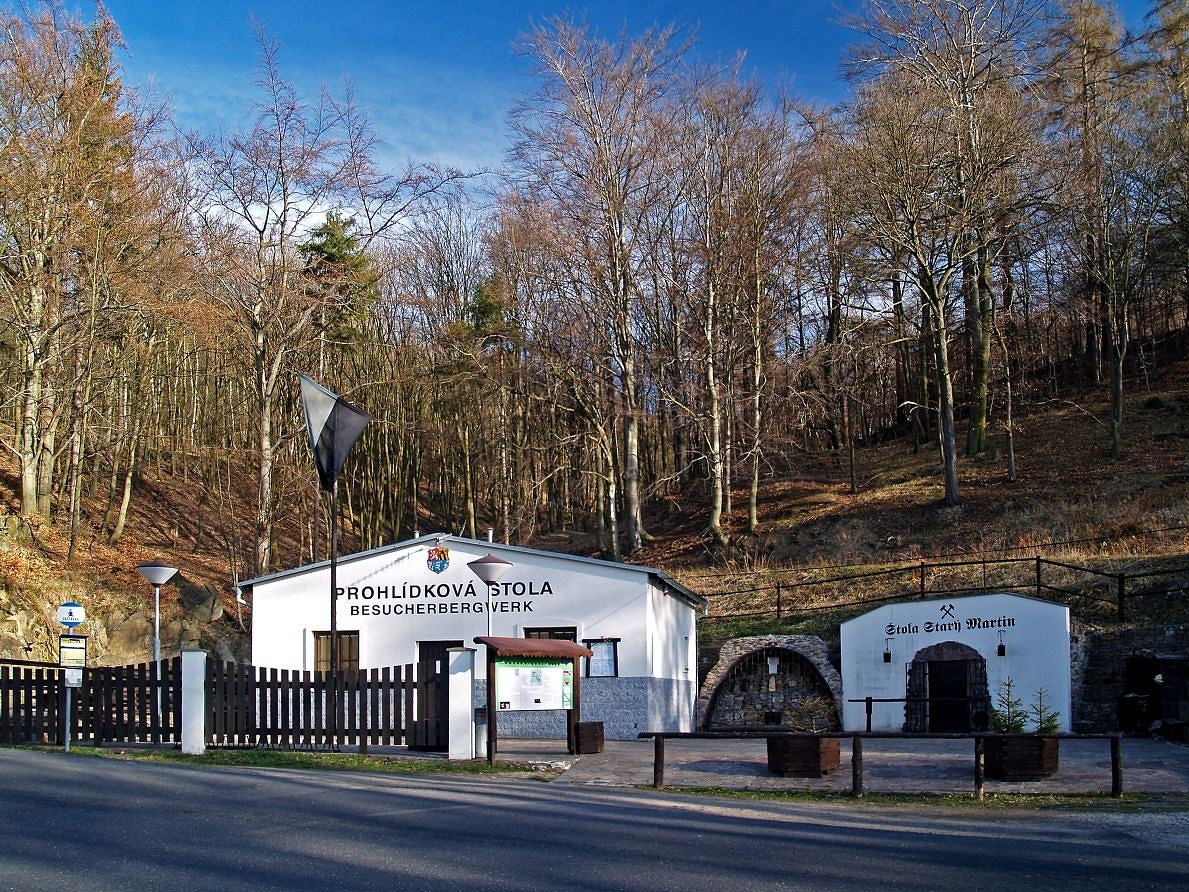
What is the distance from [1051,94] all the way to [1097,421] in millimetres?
11579

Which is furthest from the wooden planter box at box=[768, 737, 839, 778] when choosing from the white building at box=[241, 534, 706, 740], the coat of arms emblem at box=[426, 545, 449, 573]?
the coat of arms emblem at box=[426, 545, 449, 573]

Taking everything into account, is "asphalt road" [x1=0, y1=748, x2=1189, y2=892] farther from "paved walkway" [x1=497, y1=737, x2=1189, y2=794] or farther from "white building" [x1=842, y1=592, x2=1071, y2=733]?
"white building" [x1=842, y1=592, x2=1071, y2=733]

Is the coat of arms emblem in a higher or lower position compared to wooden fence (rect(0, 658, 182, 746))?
higher

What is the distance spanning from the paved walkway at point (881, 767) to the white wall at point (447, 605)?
3120 millimetres

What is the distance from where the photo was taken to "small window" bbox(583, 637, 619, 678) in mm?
22594

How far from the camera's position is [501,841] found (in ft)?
29.8

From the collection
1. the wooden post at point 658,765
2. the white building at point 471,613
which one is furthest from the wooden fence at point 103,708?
the wooden post at point 658,765

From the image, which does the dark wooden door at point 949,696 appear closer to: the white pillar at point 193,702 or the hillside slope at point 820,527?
the hillside slope at point 820,527

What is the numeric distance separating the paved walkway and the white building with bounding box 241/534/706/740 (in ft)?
8.04

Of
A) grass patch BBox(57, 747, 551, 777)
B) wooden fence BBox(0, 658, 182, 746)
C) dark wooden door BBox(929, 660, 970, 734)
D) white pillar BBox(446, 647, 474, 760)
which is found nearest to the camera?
grass patch BBox(57, 747, 551, 777)

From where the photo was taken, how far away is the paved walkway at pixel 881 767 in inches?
558

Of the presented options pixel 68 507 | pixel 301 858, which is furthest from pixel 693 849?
pixel 68 507

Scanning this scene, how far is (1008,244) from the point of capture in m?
38.4

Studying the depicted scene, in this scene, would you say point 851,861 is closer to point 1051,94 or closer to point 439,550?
point 439,550
